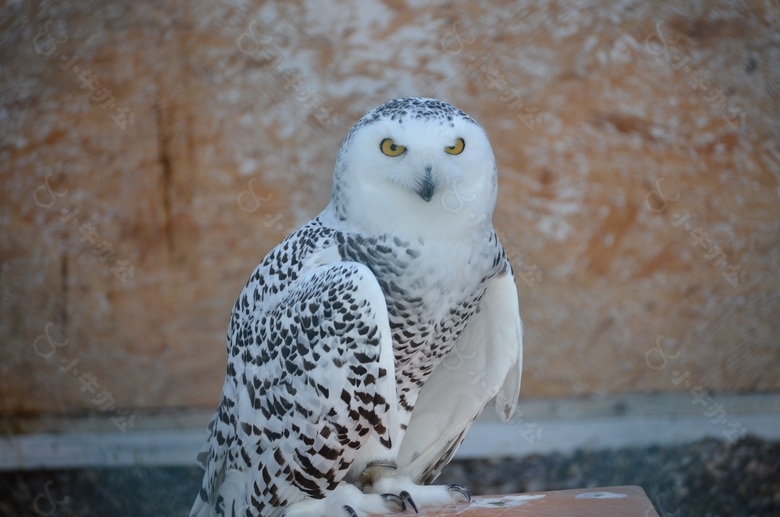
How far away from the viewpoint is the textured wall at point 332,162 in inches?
144

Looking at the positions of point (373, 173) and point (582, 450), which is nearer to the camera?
point (373, 173)

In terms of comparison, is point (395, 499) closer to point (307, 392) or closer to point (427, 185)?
point (307, 392)

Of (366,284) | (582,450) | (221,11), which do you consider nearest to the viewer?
(366,284)

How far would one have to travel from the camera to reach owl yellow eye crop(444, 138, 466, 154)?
204 centimetres

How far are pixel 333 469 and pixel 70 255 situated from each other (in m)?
2.05

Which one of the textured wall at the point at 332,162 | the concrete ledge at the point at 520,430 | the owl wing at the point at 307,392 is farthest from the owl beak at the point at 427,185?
the concrete ledge at the point at 520,430

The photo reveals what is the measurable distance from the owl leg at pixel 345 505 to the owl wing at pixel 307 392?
4 centimetres

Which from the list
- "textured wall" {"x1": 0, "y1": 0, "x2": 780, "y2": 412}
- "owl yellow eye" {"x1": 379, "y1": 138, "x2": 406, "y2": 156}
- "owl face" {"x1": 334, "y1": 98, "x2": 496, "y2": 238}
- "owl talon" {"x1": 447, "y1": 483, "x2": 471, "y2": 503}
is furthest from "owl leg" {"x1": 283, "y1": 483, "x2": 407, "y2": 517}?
"textured wall" {"x1": 0, "y1": 0, "x2": 780, "y2": 412}

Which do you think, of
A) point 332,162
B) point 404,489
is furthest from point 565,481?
point 404,489

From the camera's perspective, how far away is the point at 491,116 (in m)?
3.69

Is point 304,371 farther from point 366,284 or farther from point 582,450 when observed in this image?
point 582,450

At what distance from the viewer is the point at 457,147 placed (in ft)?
6.75

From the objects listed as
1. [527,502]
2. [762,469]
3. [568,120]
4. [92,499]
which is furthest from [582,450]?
[92,499]

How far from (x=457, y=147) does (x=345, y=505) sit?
0.84 m
